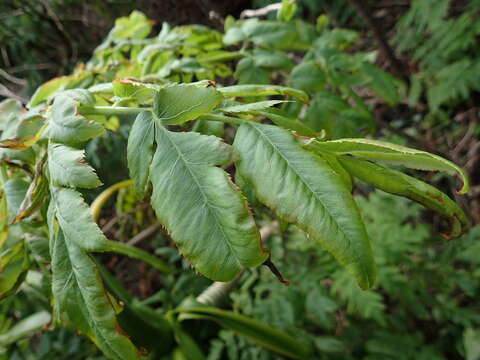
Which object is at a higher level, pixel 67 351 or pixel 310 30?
pixel 310 30

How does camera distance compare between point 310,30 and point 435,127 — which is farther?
point 435,127

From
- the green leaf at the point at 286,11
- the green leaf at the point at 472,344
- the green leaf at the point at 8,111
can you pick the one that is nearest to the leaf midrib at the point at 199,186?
the green leaf at the point at 8,111

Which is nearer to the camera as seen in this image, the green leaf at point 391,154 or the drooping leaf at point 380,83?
the green leaf at point 391,154

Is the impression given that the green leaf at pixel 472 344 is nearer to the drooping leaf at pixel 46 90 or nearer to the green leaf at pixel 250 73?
the green leaf at pixel 250 73

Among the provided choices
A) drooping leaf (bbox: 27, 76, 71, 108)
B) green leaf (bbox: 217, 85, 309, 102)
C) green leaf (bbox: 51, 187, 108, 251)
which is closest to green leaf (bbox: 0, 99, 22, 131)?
drooping leaf (bbox: 27, 76, 71, 108)

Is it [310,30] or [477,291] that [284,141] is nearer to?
[310,30]

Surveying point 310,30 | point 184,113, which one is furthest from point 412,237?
point 184,113
